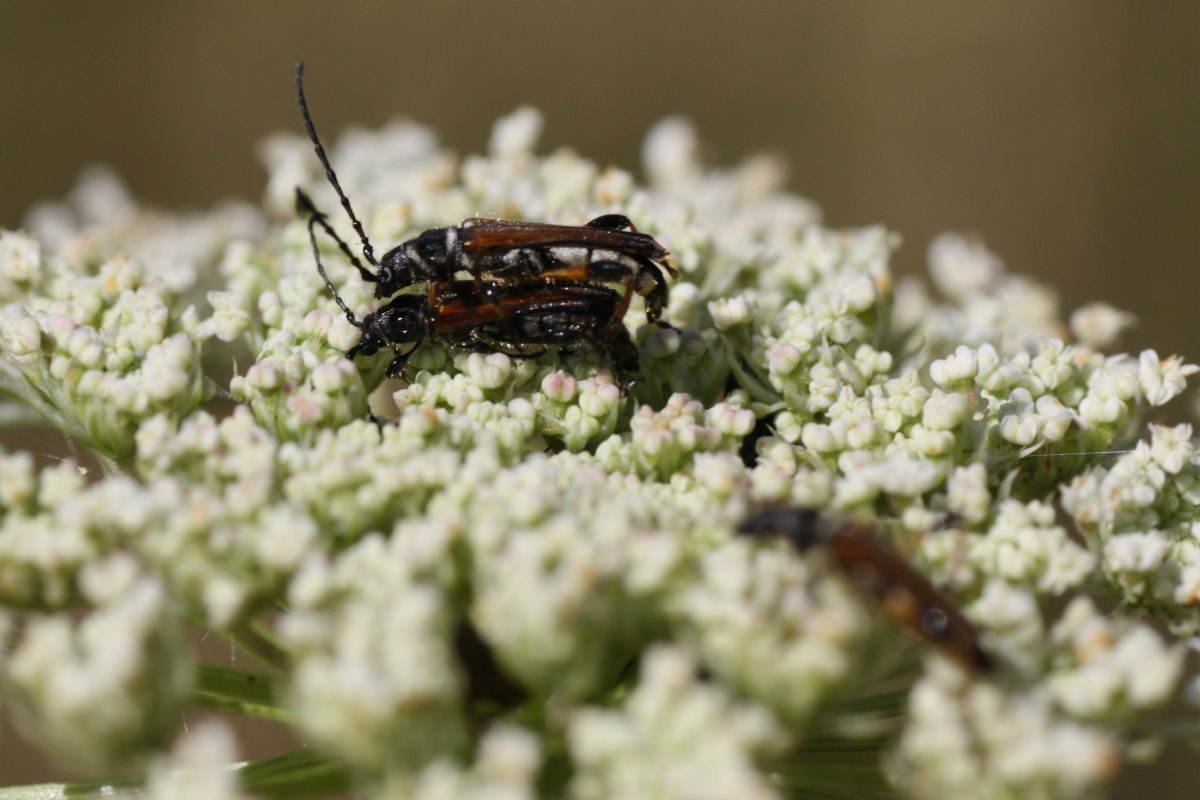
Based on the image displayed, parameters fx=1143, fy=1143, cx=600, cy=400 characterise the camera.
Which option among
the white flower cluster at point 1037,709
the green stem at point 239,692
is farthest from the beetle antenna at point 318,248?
the white flower cluster at point 1037,709

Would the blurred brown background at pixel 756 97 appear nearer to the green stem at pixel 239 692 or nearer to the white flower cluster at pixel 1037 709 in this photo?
the white flower cluster at pixel 1037 709

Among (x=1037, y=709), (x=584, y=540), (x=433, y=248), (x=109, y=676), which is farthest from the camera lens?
(x=433, y=248)

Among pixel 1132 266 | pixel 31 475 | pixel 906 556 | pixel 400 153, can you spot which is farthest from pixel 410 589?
pixel 1132 266

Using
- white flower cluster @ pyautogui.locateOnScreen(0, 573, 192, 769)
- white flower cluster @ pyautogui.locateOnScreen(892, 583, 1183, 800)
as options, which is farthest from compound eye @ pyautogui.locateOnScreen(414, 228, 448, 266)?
white flower cluster @ pyautogui.locateOnScreen(892, 583, 1183, 800)

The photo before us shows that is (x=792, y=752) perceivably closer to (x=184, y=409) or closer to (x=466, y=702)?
(x=466, y=702)

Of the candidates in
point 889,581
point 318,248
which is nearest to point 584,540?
point 889,581

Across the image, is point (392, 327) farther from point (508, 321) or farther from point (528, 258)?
point (528, 258)
